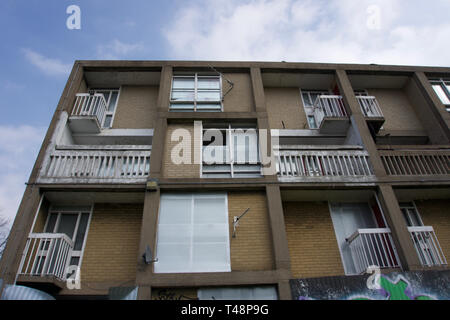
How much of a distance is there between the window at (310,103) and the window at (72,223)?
28.2 feet

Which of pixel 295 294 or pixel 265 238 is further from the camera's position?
pixel 265 238

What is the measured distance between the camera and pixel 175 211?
9.09 metres

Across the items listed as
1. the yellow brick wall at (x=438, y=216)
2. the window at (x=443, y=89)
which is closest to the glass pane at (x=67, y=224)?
the yellow brick wall at (x=438, y=216)

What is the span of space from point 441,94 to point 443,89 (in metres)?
0.35

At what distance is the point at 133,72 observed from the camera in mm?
12734

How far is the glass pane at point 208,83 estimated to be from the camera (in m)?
12.4

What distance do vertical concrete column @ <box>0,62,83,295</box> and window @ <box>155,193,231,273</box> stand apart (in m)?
3.41

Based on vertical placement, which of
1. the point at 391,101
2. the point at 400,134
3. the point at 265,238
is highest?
the point at 391,101

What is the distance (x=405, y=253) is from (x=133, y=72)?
11.0m

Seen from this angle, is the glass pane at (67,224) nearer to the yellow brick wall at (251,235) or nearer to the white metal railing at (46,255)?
the white metal railing at (46,255)

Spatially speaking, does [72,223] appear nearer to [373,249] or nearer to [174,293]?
[174,293]
